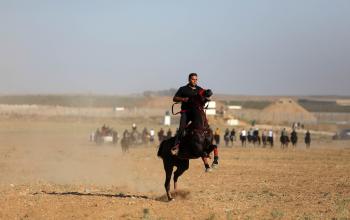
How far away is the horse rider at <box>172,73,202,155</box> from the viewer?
17641mm

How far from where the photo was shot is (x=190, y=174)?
102ft

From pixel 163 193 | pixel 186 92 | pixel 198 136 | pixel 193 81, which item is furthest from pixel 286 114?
pixel 198 136

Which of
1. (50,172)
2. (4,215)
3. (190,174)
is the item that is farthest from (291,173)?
(4,215)

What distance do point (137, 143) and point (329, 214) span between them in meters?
48.4

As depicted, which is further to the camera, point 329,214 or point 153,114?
point 153,114

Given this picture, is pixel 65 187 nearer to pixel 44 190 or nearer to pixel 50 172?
pixel 44 190

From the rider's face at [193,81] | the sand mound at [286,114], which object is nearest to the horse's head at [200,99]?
the rider's face at [193,81]

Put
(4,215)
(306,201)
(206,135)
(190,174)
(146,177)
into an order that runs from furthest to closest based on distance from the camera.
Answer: (190,174) < (146,177) < (306,201) < (206,135) < (4,215)

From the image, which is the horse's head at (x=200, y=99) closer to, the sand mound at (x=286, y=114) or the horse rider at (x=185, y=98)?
the horse rider at (x=185, y=98)

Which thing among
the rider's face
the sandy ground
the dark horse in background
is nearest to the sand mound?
the sandy ground

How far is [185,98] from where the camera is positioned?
17.7m

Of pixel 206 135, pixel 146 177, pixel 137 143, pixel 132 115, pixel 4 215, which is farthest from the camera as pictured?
pixel 132 115

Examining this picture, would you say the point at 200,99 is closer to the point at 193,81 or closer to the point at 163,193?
the point at 193,81

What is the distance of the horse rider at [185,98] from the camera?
17641 mm
